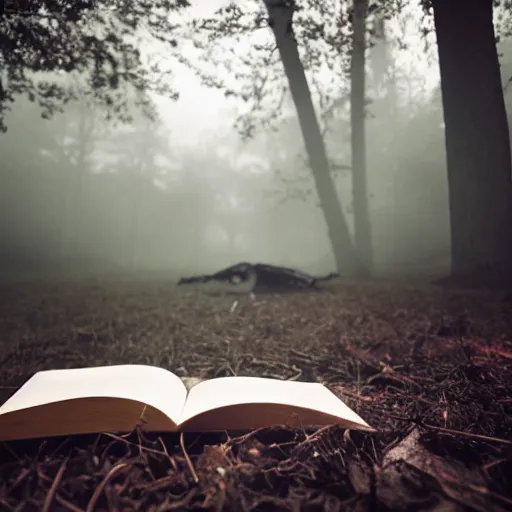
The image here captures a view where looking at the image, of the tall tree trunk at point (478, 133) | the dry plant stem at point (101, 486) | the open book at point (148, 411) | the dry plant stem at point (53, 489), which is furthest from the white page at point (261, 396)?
the tall tree trunk at point (478, 133)

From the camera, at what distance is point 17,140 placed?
22484 mm

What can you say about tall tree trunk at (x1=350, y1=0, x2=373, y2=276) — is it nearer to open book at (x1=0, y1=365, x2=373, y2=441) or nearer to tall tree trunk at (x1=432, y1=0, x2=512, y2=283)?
tall tree trunk at (x1=432, y1=0, x2=512, y2=283)

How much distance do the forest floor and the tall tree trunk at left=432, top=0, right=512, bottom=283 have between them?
1.15 meters

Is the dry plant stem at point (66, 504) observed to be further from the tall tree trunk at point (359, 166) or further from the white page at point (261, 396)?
the tall tree trunk at point (359, 166)

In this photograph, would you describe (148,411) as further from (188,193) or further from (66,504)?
(188,193)

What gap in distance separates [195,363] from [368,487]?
1.27 m

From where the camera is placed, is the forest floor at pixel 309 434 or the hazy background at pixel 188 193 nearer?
the forest floor at pixel 309 434

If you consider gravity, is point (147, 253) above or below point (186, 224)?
below

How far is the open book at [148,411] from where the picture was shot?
78cm

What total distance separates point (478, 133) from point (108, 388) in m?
4.60

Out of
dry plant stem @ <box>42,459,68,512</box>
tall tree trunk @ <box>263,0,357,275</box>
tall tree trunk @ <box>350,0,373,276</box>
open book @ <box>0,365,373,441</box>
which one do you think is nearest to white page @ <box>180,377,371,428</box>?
open book @ <box>0,365,373,441</box>

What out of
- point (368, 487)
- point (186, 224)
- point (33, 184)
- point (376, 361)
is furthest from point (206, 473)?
point (186, 224)

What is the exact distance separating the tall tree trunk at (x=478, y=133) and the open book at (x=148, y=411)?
375 cm

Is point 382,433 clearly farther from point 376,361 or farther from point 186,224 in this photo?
point 186,224
